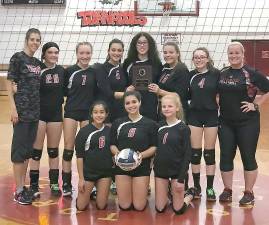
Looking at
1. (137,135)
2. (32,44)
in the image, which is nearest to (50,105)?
(32,44)

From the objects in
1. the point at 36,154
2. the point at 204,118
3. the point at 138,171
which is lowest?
Result: the point at 138,171

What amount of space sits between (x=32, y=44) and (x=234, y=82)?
1.85 m

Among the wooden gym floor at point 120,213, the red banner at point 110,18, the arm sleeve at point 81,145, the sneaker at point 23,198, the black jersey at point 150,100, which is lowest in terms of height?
the wooden gym floor at point 120,213

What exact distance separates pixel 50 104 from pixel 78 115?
0.29m

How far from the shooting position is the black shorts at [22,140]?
405 cm

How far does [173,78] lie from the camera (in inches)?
164

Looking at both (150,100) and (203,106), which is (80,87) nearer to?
(150,100)

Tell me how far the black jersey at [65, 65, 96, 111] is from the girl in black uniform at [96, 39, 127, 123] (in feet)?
0.27

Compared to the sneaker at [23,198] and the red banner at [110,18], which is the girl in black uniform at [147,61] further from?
the red banner at [110,18]

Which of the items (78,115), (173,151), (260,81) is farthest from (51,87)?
(260,81)

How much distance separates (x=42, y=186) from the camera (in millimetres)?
4754

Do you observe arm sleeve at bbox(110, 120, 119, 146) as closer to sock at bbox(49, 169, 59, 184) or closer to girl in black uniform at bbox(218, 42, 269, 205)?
sock at bbox(49, 169, 59, 184)

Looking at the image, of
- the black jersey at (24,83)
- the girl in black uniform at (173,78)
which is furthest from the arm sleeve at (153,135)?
the black jersey at (24,83)

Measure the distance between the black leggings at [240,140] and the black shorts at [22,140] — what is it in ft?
5.77
